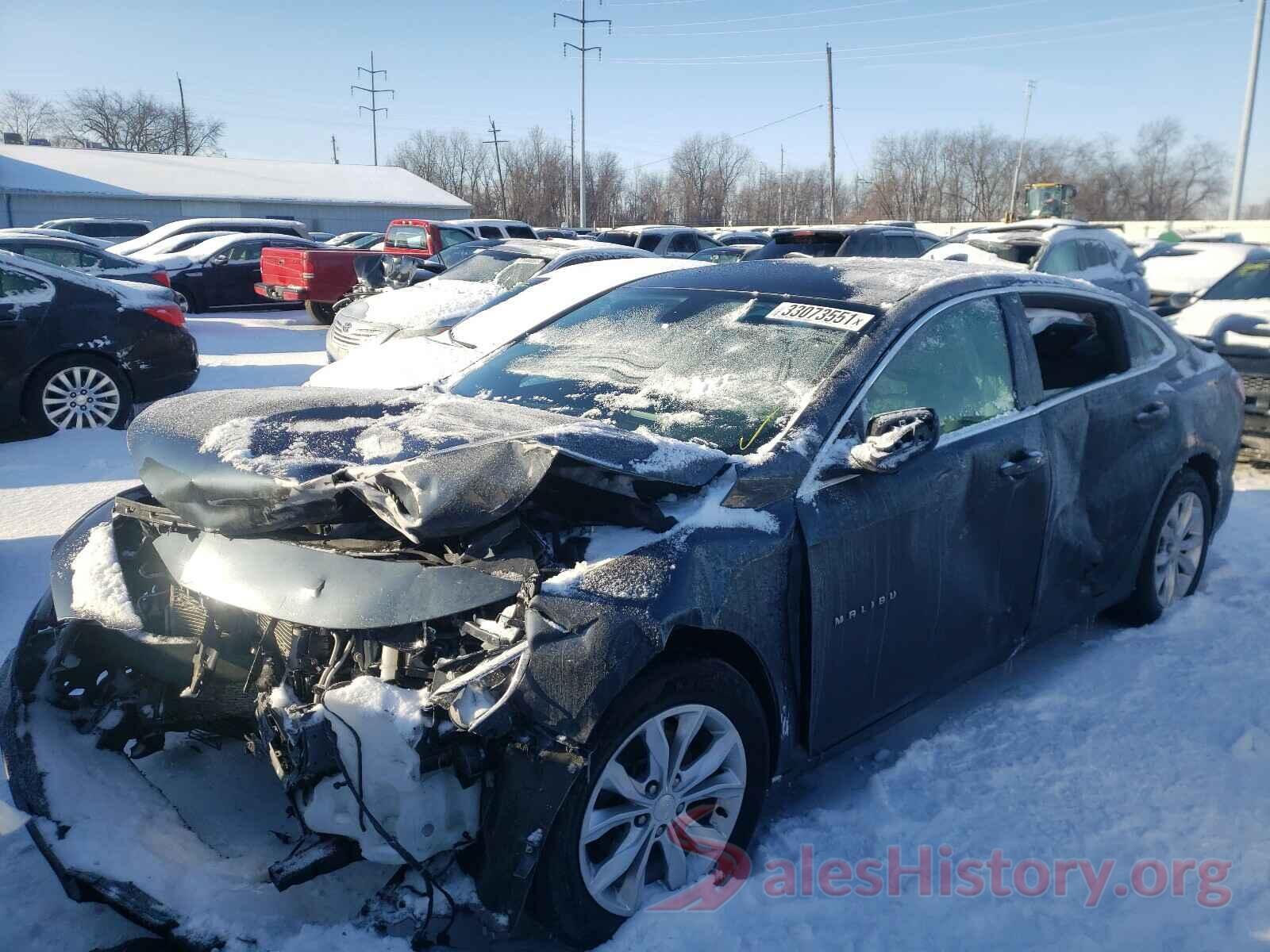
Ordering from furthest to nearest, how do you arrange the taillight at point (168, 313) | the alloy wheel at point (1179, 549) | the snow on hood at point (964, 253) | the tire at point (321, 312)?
the tire at point (321, 312) → the snow on hood at point (964, 253) → the taillight at point (168, 313) → the alloy wheel at point (1179, 549)

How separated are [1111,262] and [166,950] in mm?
13827

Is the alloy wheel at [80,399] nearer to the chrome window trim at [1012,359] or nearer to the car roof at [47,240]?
the chrome window trim at [1012,359]

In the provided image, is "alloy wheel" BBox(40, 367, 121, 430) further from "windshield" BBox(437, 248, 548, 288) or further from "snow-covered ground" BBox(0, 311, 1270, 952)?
"windshield" BBox(437, 248, 548, 288)

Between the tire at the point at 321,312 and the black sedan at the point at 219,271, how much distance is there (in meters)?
2.31

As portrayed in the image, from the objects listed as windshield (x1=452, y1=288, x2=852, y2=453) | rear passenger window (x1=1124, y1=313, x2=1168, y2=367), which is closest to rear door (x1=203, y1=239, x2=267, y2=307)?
windshield (x1=452, y1=288, x2=852, y2=453)

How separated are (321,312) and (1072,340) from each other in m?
14.6

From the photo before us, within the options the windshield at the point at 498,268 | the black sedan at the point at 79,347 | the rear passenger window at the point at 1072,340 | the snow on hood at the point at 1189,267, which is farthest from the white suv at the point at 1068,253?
the black sedan at the point at 79,347

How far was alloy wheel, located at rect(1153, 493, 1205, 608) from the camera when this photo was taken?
451 cm

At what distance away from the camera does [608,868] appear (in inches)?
94.4

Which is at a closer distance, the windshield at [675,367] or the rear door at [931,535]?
the rear door at [931,535]

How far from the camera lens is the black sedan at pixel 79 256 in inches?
504

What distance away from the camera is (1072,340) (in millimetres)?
4535

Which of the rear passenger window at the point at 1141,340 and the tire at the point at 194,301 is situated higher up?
the rear passenger window at the point at 1141,340

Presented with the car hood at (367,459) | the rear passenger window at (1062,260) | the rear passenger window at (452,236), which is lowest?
the car hood at (367,459)
